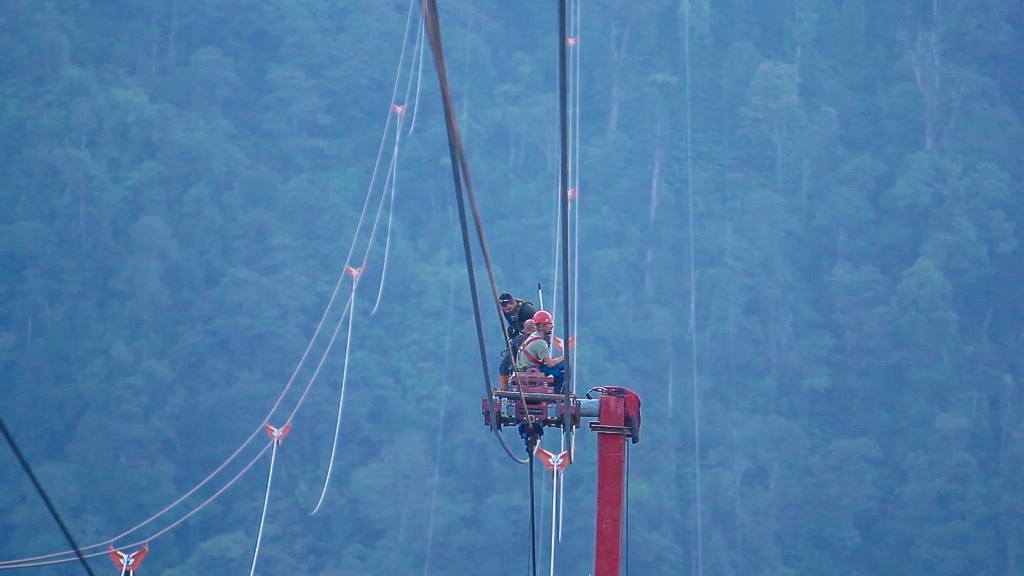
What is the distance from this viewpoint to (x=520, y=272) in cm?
2122

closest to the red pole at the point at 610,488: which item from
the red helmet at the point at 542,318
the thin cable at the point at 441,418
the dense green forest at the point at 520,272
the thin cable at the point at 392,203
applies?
the red helmet at the point at 542,318

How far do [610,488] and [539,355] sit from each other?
975 millimetres

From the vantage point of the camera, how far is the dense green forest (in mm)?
20094

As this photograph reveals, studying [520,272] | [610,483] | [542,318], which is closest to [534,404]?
[542,318]

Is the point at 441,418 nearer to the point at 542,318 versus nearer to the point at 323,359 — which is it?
the point at 323,359

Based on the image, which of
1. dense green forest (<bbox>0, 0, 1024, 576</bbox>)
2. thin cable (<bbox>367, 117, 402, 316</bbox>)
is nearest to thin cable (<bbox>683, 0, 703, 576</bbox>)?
dense green forest (<bbox>0, 0, 1024, 576</bbox>)

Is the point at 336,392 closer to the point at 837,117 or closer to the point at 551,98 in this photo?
the point at 551,98

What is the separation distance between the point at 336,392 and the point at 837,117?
10.6m

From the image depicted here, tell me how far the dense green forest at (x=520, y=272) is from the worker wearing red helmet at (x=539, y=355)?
1199 centimetres

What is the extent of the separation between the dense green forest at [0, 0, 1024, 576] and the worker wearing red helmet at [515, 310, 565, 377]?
11993mm

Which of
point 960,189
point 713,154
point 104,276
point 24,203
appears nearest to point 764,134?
point 713,154

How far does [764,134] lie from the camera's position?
22.7m

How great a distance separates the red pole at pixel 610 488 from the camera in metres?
7.81

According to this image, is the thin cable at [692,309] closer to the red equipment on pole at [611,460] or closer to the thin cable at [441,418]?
the thin cable at [441,418]
